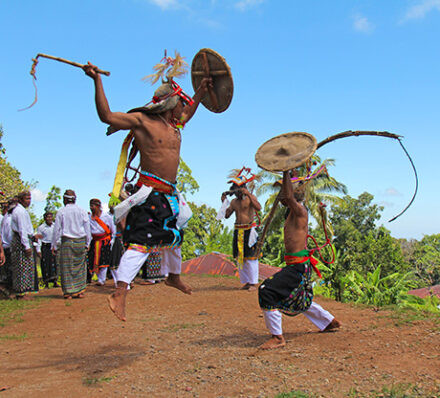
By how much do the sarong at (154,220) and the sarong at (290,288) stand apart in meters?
1.27

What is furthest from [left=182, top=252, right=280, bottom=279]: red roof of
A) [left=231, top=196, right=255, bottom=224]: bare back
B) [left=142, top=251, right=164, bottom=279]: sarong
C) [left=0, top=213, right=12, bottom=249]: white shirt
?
[left=0, top=213, right=12, bottom=249]: white shirt

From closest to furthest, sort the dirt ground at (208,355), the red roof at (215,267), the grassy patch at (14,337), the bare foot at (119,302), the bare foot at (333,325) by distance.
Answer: the dirt ground at (208,355)
the bare foot at (119,302)
the bare foot at (333,325)
the grassy patch at (14,337)
the red roof at (215,267)

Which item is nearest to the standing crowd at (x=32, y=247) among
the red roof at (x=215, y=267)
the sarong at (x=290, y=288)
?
the sarong at (x=290, y=288)

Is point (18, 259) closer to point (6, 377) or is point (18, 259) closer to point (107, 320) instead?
point (107, 320)

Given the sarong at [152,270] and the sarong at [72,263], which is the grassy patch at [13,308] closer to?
the sarong at [72,263]

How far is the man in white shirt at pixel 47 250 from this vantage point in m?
10.4

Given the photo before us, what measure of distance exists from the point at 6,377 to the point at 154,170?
2.38 meters

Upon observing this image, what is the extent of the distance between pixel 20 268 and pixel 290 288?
5822 millimetres

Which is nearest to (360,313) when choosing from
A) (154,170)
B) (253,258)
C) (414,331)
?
(414,331)

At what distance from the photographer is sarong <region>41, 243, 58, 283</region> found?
34.4 feet

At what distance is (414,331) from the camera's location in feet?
17.2

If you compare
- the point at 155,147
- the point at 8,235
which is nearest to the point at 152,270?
the point at 155,147

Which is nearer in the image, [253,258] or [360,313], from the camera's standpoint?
[360,313]

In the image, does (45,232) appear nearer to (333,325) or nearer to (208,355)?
(208,355)
